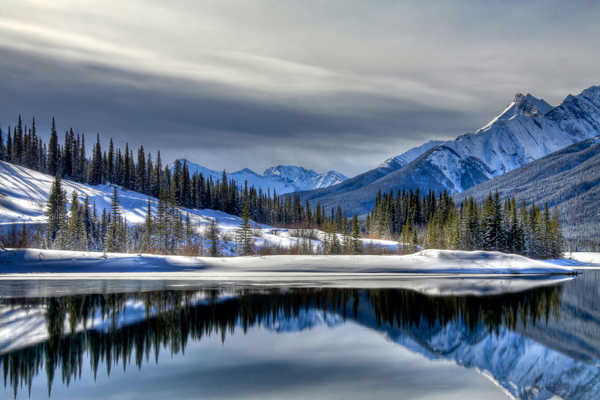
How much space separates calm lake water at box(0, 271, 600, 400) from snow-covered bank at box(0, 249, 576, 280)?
13.4 meters

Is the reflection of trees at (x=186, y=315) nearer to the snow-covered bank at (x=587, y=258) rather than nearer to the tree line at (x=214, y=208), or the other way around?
the tree line at (x=214, y=208)

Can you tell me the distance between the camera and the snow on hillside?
7419 cm

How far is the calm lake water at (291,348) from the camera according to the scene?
873cm

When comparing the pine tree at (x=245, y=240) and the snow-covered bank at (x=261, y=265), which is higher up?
the pine tree at (x=245, y=240)

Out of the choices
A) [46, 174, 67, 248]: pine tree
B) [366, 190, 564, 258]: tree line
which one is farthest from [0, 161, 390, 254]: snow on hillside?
[366, 190, 564, 258]: tree line

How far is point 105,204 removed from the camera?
300ft

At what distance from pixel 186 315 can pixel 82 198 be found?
82303 millimetres

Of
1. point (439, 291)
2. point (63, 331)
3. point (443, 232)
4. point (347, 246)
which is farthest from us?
point (443, 232)

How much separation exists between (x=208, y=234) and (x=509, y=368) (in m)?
70.2

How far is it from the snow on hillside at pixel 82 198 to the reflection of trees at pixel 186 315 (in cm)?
5168

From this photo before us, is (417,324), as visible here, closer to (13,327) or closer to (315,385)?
(315,385)

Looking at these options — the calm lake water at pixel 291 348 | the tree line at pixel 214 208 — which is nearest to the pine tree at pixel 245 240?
the tree line at pixel 214 208

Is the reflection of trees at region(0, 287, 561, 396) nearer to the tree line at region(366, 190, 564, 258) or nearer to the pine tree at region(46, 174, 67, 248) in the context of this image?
the tree line at region(366, 190, 564, 258)

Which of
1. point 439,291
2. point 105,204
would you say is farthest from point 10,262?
point 105,204
